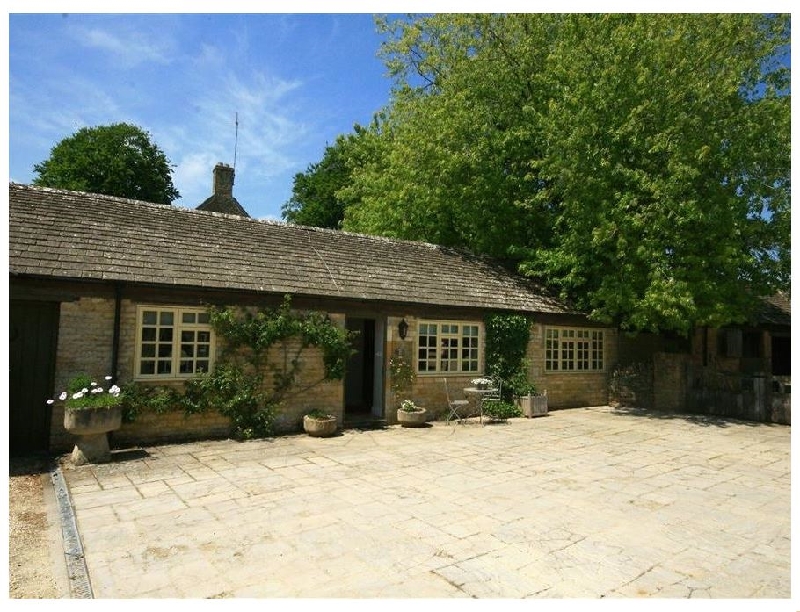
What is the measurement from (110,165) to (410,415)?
1087 inches

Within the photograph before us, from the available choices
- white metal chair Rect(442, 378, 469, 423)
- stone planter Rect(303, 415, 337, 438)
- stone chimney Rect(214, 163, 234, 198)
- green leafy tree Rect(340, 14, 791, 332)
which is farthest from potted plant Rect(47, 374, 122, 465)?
stone chimney Rect(214, 163, 234, 198)

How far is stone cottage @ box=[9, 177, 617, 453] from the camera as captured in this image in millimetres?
8953

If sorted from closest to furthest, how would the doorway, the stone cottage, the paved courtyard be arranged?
the paved courtyard
the stone cottage
the doorway

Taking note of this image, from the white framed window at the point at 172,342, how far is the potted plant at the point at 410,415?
4.27 m

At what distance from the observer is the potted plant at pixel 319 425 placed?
34.8 feet

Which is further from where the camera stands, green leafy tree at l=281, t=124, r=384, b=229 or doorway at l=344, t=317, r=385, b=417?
green leafy tree at l=281, t=124, r=384, b=229

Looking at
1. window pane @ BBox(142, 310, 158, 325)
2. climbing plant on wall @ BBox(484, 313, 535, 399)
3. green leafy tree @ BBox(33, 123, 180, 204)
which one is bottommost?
climbing plant on wall @ BBox(484, 313, 535, 399)

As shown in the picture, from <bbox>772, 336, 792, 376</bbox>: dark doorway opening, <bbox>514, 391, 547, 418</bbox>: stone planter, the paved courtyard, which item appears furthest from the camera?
<bbox>772, 336, 792, 376</bbox>: dark doorway opening

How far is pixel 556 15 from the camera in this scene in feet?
60.5

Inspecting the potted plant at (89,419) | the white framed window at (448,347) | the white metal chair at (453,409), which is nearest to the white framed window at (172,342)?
the potted plant at (89,419)

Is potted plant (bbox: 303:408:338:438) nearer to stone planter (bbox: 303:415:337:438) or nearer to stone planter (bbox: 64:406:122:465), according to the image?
stone planter (bbox: 303:415:337:438)

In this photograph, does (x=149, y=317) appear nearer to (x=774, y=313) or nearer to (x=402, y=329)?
(x=402, y=329)

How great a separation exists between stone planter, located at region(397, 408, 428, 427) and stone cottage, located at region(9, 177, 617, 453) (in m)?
0.57

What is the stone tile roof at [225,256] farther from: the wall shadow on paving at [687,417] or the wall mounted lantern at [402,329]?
the wall shadow on paving at [687,417]
